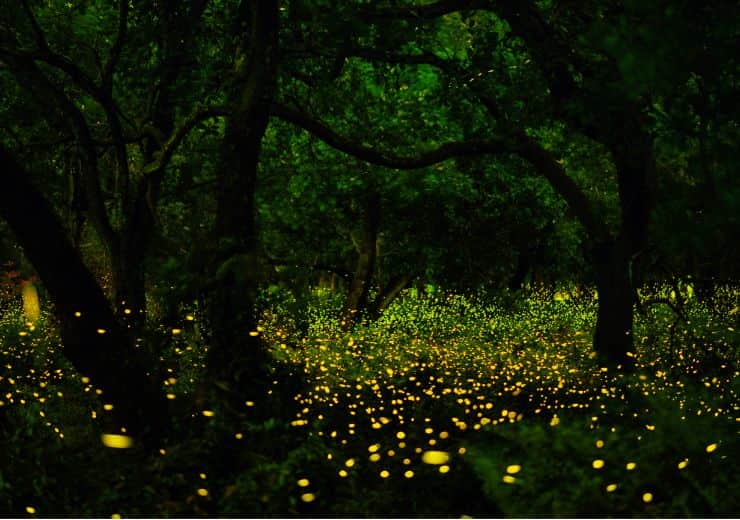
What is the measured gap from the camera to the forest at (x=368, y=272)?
5.68 metres

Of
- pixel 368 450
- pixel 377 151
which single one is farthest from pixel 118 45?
pixel 368 450

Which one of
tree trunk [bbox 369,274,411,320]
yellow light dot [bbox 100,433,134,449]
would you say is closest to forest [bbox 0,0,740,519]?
yellow light dot [bbox 100,433,134,449]

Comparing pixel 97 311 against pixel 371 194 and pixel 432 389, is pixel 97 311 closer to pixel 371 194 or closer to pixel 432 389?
pixel 432 389

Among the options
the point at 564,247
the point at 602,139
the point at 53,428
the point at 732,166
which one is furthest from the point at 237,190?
the point at 564,247

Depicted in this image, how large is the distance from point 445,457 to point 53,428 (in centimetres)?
337

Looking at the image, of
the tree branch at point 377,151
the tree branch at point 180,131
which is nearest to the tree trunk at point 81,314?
the tree branch at point 180,131

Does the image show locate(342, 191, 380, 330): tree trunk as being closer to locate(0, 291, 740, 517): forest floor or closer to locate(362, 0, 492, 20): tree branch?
locate(362, 0, 492, 20): tree branch

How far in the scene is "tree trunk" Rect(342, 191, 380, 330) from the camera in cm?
2000

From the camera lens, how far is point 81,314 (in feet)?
19.8

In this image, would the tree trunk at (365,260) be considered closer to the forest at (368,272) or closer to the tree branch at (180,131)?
the forest at (368,272)

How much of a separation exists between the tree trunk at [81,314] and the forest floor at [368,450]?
0.32 m

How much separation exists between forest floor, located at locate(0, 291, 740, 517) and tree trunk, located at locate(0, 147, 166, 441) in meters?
0.32

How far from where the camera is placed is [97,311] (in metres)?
6.12

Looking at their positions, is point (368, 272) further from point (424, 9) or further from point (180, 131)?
point (180, 131)
